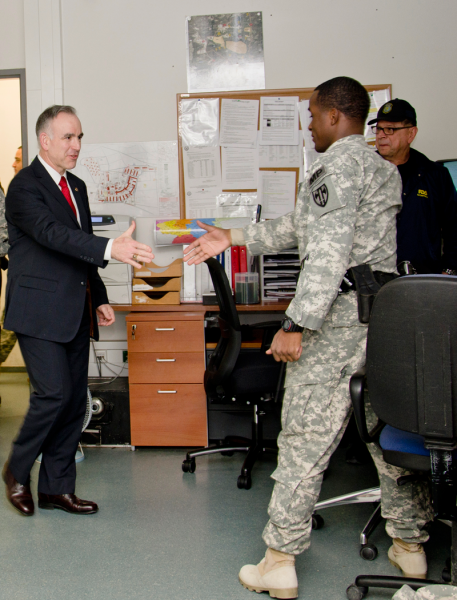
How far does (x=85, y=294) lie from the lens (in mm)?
2297

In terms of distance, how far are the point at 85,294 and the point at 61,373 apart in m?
0.33

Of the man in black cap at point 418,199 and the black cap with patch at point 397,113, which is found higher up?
the black cap with patch at point 397,113

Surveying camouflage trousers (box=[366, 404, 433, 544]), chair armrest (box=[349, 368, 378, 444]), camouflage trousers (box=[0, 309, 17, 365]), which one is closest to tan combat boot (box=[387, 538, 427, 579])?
camouflage trousers (box=[366, 404, 433, 544])

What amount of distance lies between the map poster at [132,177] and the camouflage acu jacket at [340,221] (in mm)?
1789

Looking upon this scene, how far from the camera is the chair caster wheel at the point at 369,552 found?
1.91 meters

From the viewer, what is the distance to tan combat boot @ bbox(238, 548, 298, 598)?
1667 millimetres

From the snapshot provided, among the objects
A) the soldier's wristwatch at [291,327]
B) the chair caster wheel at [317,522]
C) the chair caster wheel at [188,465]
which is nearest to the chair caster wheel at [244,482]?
the chair caster wheel at [188,465]

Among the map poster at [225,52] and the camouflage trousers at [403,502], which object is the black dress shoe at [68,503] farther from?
the map poster at [225,52]

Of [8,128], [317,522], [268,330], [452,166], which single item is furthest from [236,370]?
[8,128]

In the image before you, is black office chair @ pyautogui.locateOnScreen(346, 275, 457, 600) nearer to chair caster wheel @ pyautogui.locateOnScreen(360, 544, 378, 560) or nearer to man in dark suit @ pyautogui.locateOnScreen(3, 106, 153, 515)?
chair caster wheel @ pyautogui.locateOnScreen(360, 544, 378, 560)

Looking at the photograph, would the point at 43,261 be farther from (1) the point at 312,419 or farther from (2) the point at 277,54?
(2) the point at 277,54

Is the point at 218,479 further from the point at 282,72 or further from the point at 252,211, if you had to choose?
the point at 282,72

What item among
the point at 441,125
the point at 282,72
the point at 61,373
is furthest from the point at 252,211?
the point at 61,373

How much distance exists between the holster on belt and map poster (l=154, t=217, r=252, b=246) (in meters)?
1.69
